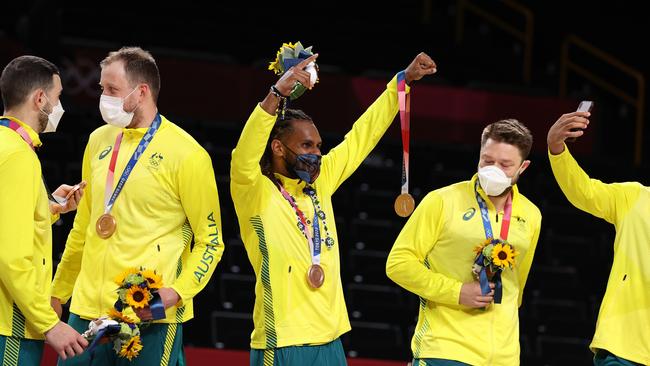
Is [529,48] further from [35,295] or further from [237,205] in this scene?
[35,295]

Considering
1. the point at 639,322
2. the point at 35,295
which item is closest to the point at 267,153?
the point at 35,295

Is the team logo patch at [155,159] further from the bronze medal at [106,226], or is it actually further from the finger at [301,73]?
the finger at [301,73]

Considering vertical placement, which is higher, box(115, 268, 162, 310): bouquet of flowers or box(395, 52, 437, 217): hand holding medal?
box(395, 52, 437, 217): hand holding medal

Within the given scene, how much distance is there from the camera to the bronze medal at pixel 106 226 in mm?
5039

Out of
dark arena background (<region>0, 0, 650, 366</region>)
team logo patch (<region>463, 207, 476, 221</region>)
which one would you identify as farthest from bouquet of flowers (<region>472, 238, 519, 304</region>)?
dark arena background (<region>0, 0, 650, 366</region>)

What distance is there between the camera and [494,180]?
5488 millimetres

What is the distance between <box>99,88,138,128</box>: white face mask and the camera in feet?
16.8

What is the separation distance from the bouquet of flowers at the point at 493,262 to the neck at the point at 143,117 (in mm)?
1554

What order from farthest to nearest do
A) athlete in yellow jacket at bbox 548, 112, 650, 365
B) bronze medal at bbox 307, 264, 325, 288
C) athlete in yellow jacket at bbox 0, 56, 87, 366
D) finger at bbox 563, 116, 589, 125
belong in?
athlete in yellow jacket at bbox 548, 112, 650, 365 < finger at bbox 563, 116, 589, 125 < bronze medal at bbox 307, 264, 325, 288 < athlete in yellow jacket at bbox 0, 56, 87, 366

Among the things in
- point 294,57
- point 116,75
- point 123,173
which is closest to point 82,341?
point 123,173

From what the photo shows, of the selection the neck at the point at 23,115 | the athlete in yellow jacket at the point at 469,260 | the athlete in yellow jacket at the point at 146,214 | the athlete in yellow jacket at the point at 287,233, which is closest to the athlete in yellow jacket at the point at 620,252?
the athlete in yellow jacket at the point at 469,260

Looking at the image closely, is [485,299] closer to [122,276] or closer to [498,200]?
[498,200]

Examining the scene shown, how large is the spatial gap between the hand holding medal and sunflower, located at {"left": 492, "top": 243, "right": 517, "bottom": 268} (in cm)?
44

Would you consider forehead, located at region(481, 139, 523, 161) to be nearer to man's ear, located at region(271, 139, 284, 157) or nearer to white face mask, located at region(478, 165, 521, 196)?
white face mask, located at region(478, 165, 521, 196)
